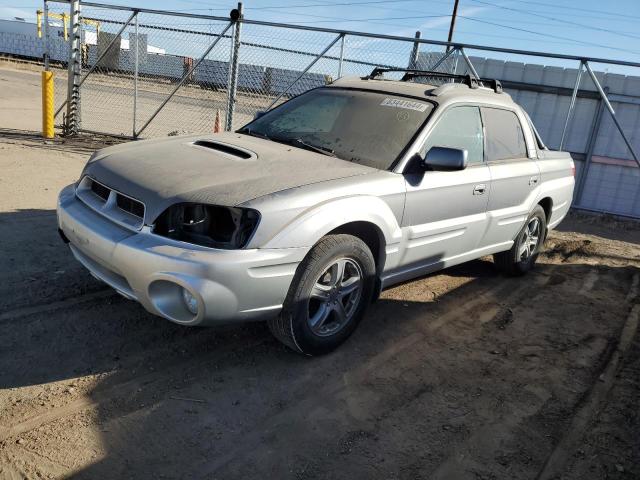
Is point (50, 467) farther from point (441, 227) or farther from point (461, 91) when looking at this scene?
point (461, 91)

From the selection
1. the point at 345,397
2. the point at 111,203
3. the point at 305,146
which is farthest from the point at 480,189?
the point at 111,203

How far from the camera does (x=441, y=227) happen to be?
4398mm

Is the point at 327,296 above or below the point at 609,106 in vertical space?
below

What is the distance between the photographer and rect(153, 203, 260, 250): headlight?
3166 mm

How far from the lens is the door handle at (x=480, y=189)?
183 inches

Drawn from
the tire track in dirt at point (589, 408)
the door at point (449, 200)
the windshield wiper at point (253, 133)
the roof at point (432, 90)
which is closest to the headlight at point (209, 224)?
the door at point (449, 200)

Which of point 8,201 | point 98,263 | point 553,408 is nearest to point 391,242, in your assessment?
point 553,408

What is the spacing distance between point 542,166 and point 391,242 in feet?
8.30

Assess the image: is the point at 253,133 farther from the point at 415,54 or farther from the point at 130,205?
the point at 415,54

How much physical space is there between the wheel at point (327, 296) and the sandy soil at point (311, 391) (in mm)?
184

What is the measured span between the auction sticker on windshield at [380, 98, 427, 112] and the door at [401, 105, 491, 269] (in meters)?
0.17

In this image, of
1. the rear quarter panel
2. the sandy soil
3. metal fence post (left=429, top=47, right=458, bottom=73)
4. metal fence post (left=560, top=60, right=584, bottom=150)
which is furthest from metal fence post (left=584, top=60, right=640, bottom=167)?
the sandy soil

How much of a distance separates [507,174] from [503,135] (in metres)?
0.43

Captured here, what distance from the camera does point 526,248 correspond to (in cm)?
598
